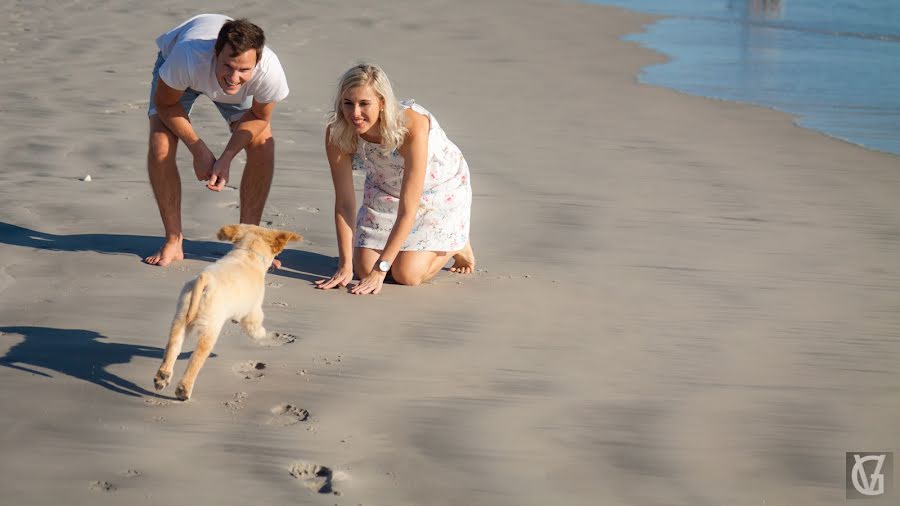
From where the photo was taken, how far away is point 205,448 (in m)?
3.26

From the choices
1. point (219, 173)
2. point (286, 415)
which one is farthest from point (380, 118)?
point (286, 415)

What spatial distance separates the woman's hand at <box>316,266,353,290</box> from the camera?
4.91 m

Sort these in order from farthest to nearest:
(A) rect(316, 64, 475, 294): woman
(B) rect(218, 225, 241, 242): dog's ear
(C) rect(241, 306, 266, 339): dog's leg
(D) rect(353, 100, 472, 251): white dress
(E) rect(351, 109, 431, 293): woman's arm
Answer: (D) rect(353, 100, 472, 251): white dress < (E) rect(351, 109, 431, 293): woman's arm < (A) rect(316, 64, 475, 294): woman < (B) rect(218, 225, 241, 242): dog's ear < (C) rect(241, 306, 266, 339): dog's leg

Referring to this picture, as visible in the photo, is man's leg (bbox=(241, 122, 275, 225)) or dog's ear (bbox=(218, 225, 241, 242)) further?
man's leg (bbox=(241, 122, 275, 225))

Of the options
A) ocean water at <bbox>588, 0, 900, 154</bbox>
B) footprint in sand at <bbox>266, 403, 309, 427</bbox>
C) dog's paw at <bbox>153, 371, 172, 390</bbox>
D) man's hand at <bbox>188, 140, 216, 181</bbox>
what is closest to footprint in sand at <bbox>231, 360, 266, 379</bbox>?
footprint in sand at <bbox>266, 403, 309, 427</bbox>

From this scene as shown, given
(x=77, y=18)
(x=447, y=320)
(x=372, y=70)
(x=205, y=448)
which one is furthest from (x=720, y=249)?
(x=77, y=18)

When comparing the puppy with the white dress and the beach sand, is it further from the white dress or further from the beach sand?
the white dress

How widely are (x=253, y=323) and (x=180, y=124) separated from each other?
1.74 meters

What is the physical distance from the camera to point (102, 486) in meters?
3.01

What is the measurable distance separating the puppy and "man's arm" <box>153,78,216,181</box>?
1271 millimetres

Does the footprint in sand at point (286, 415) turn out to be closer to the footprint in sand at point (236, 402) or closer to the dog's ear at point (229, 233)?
the footprint in sand at point (236, 402)

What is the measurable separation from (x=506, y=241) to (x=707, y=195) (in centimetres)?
180

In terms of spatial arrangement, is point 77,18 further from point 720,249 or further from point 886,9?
point 886,9

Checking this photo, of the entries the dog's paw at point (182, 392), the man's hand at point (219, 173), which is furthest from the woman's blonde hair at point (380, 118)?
the dog's paw at point (182, 392)
